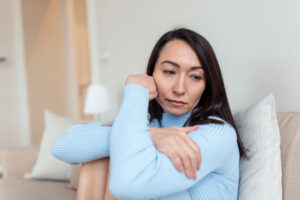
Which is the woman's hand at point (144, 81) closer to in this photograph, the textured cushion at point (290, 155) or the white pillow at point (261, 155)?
the white pillow at point (261, 155)

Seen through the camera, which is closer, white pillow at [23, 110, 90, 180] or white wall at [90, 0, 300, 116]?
white wall at [90, 0, 300, 116]

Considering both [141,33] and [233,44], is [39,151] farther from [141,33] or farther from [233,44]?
[233,44]

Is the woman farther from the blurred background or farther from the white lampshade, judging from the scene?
the white lampshade

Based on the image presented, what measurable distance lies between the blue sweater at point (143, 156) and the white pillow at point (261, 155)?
2.4 inches

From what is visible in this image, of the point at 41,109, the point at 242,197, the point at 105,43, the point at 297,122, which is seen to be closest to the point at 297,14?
the point at 297,122

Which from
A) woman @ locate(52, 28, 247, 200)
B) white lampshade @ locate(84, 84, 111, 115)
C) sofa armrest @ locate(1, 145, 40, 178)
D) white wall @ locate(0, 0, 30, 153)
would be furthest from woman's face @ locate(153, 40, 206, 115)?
white wall @ locate(0, 0, 30, 153)

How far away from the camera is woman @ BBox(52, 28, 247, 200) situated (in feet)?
A: 2.79

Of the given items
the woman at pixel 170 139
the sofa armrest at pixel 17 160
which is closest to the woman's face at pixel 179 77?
the woman at pixel 170 139

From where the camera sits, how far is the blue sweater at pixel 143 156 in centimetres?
84

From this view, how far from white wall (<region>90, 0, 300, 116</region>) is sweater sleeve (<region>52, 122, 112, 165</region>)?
3.07 ft

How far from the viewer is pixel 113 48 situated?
321cm

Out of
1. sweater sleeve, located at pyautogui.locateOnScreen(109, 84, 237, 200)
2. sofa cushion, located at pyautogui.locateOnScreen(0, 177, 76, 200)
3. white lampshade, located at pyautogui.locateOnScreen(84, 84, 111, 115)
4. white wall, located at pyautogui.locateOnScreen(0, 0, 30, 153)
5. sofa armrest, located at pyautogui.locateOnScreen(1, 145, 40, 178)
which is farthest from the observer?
white wall, located at pyautogui.locateOnScreen(0, 0, 30, 153)

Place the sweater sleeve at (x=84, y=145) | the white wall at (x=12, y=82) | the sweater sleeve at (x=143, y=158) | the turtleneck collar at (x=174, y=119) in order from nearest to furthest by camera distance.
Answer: the sweater sleeve at (x=143, y=158) → the sweater sleeve at (x=84, y=145) → the turtleneck collar at (x=174, y=119) → the white wall at (x=12, y=82)

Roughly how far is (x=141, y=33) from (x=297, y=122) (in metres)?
1.79
